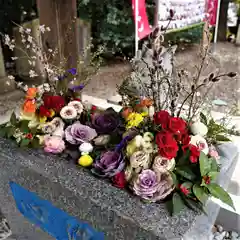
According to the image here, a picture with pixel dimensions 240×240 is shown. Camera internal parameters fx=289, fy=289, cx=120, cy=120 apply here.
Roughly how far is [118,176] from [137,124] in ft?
0.64

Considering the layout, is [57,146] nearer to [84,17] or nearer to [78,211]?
[78,211]

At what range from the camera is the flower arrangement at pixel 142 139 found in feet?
2.91

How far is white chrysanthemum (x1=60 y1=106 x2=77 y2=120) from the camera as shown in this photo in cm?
115

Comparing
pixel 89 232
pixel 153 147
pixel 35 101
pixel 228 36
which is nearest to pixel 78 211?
pixel 89 232

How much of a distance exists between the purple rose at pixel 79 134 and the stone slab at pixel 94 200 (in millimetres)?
83

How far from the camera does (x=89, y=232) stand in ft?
3.23

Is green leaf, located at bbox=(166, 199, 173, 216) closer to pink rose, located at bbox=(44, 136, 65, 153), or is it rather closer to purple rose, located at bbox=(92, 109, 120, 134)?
purple rose, located at bbox=(92, 109, 120, 134)

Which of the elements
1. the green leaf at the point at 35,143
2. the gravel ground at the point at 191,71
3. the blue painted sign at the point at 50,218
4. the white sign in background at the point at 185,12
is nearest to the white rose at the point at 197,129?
the blue painted sign at the point at 50,218

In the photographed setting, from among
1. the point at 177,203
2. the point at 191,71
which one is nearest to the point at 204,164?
the point at 177,203

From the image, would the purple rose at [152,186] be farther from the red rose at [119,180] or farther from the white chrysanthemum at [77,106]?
the white chrysanthemum at [77,106]

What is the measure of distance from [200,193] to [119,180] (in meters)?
0.26

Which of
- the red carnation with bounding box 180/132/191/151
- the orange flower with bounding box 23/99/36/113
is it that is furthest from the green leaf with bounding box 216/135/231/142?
the orange flower with bounding box 23/99/36/113

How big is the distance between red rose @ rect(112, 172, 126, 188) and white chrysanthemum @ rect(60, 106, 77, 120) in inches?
13.2

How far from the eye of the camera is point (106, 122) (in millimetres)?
1121
